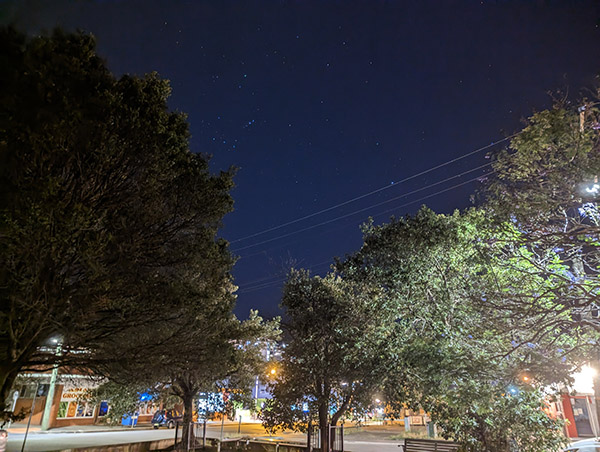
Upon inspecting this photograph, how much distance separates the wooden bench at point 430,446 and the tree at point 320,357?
2.15m

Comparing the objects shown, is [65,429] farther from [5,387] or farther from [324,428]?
[5,387]

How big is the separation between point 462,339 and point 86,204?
8.34 m

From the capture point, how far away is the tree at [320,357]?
1254 cm

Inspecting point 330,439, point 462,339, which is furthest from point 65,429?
point 462,339

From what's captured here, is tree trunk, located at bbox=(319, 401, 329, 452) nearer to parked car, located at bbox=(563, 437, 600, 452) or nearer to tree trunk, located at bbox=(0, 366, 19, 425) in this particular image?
parked car, located at bbox=(563, 437, 600, 452)

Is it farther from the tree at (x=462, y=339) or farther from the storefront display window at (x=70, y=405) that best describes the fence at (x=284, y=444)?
the storefront display window at (x=70, y=405)

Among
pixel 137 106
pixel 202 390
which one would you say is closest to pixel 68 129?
pixel 137 106

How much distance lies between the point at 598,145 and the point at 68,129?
9276 mm

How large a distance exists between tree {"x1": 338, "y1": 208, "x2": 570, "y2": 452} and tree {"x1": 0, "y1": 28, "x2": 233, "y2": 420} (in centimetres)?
534

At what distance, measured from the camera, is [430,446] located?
1240cm

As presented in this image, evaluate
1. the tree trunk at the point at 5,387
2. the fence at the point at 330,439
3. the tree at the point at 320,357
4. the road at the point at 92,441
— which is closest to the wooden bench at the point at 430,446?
the tree at the point at 320,357

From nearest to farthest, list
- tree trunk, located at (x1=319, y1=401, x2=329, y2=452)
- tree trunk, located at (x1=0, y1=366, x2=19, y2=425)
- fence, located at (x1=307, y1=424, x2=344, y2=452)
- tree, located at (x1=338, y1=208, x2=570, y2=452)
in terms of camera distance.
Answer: tree trunk, located at (x1=0, y1=366, x2=19, y2=425) → tree, located at (x1=338, y1=208, x2=570, y2=452) → tree trunk, located at (x1=319, y1=401, x2=329, y2=452) → fence, located at (x1=307, y1=424, x2=344, y2=452)

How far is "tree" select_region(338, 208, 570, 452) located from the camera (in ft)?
24.6

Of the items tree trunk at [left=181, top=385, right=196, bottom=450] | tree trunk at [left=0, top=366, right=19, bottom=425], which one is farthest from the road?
tree trunk at [left=0, top=366, right=19, bottom=425]
